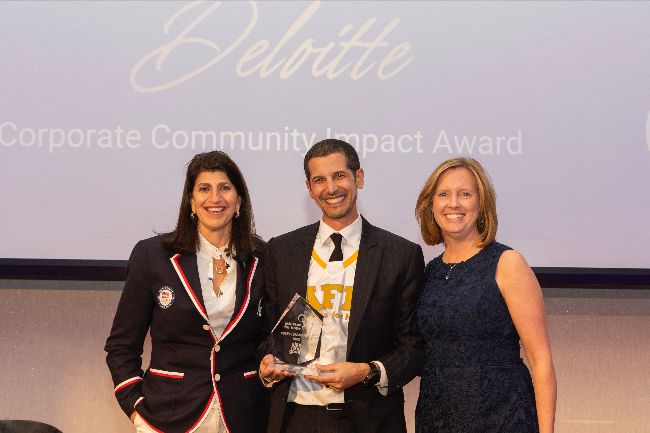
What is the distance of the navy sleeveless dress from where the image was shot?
8.94 feet

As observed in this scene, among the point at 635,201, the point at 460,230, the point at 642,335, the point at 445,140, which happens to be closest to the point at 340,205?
the point at 460,230

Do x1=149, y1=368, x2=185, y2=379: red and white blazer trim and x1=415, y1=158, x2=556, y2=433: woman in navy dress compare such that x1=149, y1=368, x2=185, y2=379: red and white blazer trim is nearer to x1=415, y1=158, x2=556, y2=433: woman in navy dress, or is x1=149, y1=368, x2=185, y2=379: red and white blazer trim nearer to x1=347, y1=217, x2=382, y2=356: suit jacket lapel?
x1=347, y1=217, x2=382, y2=356: suit jacket lapel

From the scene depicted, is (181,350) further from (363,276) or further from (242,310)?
(363,276)

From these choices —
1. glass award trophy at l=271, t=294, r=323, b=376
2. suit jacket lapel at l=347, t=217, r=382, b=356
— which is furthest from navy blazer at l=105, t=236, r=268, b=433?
suit jacket lapel at l=347, t=217, r=382, b=356

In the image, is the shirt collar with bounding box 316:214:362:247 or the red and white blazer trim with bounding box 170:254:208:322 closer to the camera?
the red and white blazer trim with bounding box 170:254:208:322

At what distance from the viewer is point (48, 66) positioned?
12.8 ft

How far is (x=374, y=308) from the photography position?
2793 millimetres

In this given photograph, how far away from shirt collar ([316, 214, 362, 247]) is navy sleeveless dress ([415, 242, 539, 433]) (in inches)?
15.0

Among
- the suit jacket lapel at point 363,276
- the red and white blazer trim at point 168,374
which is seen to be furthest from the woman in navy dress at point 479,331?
the red and white blazer trim at point 168,374

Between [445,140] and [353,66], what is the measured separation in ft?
2.06

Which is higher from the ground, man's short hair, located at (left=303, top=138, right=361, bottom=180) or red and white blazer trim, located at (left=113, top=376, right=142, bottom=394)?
man's short hair, located at (left=303, top=138, right=361, bottom=180)

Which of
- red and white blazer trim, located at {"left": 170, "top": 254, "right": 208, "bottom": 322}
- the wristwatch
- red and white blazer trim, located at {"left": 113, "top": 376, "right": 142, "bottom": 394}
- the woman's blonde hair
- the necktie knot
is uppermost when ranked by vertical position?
the woman's blonde hair

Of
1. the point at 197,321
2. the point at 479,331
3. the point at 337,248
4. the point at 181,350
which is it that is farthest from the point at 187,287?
the point at 479,331

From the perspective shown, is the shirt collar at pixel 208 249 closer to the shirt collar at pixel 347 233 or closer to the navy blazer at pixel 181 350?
the navy blazer at pixel 181 350
